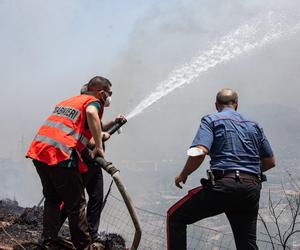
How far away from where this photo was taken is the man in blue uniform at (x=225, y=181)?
192 inches

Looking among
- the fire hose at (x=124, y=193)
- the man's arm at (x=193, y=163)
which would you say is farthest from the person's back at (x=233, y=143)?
the fire hose at (x=124, y=193)

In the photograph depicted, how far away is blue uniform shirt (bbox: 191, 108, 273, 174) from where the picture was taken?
16.3 ft

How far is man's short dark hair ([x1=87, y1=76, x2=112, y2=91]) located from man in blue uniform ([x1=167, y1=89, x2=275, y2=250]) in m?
1.35

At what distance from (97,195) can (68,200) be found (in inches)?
35.7

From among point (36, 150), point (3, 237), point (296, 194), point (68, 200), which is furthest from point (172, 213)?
point (296, 194)

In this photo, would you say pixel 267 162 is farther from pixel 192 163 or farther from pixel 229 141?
pixel 192 163

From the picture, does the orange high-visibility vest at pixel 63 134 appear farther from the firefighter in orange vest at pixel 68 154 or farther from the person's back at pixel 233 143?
the person's back at pixel 233 143

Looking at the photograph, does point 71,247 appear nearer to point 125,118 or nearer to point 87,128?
point 87,128

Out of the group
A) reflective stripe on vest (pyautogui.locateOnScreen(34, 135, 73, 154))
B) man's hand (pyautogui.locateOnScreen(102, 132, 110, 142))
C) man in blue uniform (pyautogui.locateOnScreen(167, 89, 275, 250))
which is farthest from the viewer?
man's hand (pyautogui.locateOnScreen(102, 132, 110, 142))

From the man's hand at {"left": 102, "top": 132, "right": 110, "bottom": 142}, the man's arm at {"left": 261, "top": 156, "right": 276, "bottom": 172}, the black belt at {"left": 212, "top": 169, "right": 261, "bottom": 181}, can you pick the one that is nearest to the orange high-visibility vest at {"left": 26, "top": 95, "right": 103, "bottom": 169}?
the man's hand at {"left": 102, "top": 132, "right": 110, "bottom": 142}

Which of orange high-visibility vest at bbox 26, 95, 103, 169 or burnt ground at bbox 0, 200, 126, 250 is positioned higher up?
orange high-visibility vest at bbox 26, 95, 103, 169

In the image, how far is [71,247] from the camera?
5363 millimetres

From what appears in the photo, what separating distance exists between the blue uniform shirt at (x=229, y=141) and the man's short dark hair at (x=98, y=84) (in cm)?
134

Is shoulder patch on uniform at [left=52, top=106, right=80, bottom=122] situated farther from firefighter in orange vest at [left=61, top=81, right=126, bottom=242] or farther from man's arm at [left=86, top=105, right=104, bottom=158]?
firefighter in orange vest at [left=61, top=81, right=126, bottom=242]
